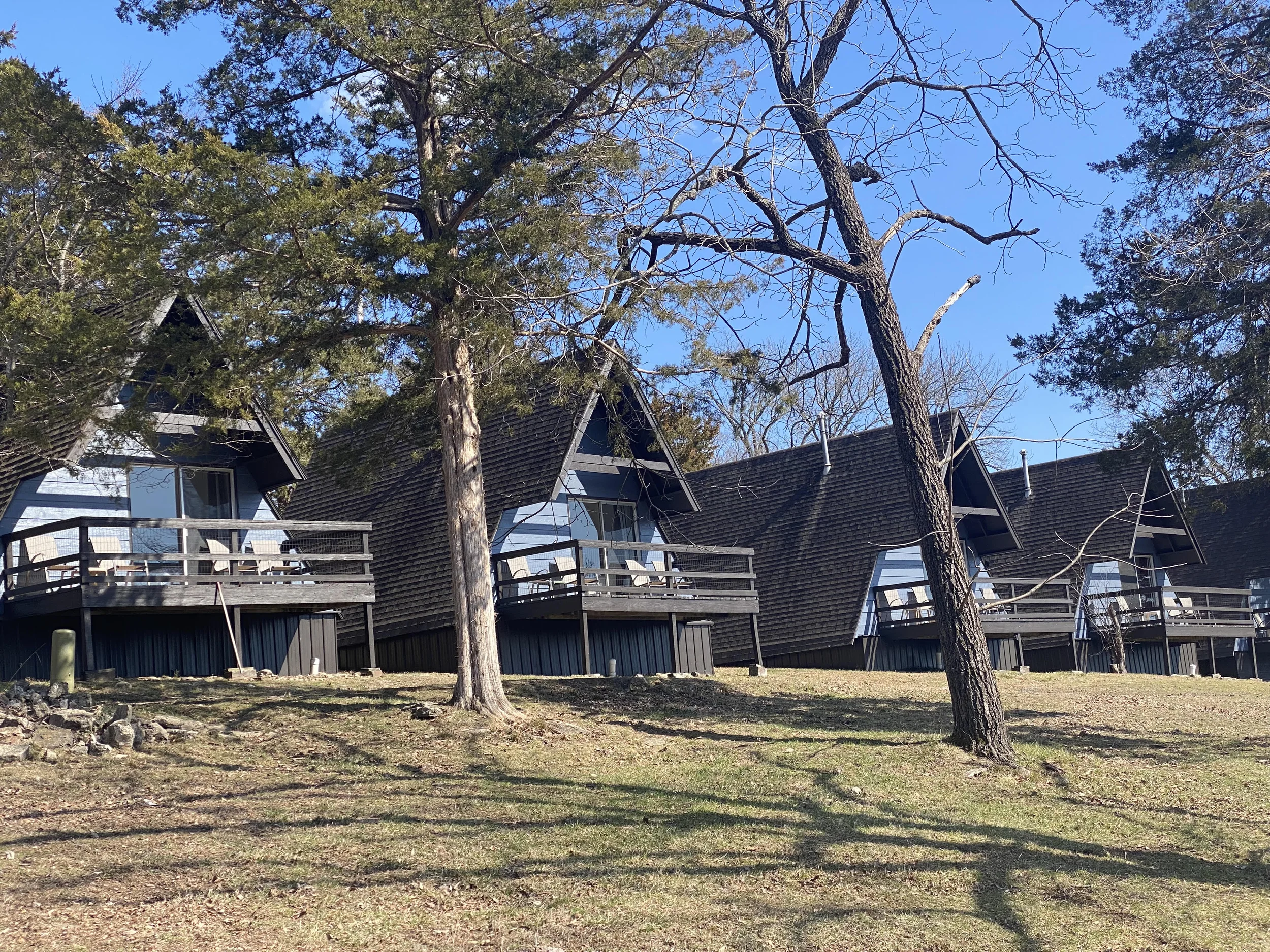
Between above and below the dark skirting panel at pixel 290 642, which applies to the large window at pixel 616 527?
above

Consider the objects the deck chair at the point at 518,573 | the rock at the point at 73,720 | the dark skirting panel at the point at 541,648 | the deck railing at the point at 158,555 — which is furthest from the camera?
the deck chair at the point at 518,573

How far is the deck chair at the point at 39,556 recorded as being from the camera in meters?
19.7

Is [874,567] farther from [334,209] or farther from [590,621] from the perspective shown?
[334,209]

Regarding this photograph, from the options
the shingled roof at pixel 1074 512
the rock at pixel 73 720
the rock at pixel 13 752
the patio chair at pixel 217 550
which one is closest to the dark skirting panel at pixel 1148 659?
the shingled roof at pixel 1074 512

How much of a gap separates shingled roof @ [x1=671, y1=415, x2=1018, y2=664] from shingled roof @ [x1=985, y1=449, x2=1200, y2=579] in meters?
2.37

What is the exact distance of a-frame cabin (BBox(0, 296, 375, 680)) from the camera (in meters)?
19.2

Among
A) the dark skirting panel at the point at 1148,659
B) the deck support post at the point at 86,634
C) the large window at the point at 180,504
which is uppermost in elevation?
the large window at the point at 180,504

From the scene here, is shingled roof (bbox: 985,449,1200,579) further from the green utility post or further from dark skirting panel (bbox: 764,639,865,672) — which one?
the green utility post

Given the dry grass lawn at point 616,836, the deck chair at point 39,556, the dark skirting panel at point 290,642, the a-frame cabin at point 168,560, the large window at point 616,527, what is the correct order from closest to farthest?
the dry grass lawn at point 616,836
the a-frame cabin at point 168,560
the deck chair at point 39,556
the dark skirting panel at point 290,642
the large window at point 616,527

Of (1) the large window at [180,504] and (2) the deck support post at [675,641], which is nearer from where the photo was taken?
(1) the large window at [180,504]

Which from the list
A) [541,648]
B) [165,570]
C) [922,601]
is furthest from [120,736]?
[922,601]

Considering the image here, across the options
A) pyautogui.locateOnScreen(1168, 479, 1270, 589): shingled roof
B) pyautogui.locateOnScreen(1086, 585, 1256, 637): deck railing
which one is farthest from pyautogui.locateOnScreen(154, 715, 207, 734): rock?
pyautogui.locateOnScreen(1168, 479, 1270, 589): shingled roof

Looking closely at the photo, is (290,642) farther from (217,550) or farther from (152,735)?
(152,735)

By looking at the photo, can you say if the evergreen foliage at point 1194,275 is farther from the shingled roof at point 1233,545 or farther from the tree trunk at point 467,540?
the shingled roof at point 1233,545
